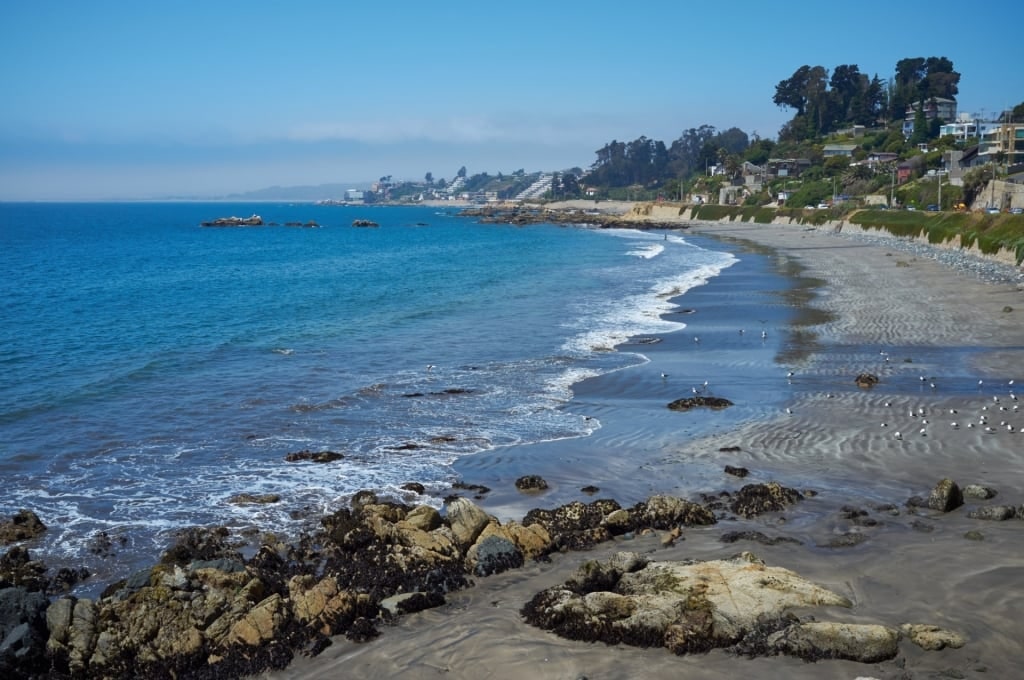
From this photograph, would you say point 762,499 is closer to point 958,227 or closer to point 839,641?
point 839,641

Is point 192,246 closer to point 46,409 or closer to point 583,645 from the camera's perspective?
point 46,409

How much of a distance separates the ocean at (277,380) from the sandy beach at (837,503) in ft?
7.08

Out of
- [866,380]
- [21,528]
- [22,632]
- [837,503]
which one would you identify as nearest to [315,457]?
[21,528]

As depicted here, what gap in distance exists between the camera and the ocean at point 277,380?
14.6 meters

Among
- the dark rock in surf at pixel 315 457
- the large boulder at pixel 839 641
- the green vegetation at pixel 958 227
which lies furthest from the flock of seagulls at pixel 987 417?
the green vegetation at pixel 958 227

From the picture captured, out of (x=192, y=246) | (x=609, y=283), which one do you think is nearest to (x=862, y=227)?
(x=609, y=283)

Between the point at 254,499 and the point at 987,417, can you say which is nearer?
the point at 254,499

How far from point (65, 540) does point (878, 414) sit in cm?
1543

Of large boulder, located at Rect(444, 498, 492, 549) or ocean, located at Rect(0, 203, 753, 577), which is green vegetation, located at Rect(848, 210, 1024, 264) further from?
large boulder, located at Rect(444, 498, 492, 549)

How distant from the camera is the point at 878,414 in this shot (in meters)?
18.0

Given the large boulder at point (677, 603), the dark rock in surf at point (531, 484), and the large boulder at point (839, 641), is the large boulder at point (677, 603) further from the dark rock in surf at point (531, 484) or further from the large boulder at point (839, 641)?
the dark rock in surf at point (531, 484)

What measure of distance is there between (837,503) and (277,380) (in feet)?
51.5

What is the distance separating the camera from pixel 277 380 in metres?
Answer: 23.5

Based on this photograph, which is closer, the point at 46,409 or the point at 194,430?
the point at 194,430
